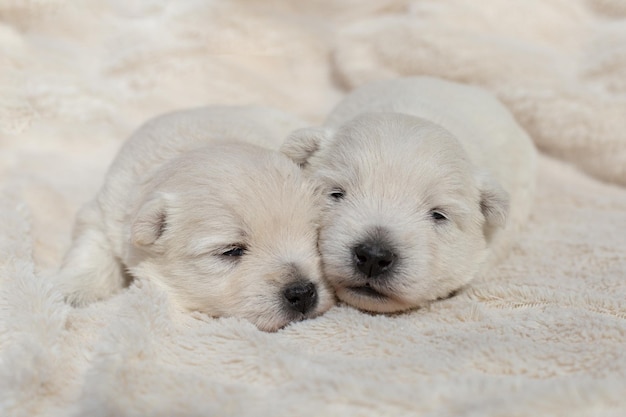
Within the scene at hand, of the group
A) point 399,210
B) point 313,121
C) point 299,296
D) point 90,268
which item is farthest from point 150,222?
point 313,121

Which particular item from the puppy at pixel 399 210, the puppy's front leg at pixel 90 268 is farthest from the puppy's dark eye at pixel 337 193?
the puppy's front leg at pixel 90 268

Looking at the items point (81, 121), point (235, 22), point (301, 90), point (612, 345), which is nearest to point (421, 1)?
point (301, 90)

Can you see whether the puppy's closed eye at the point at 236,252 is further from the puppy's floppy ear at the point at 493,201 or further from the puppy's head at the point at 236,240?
the puppy's floppy ear at the point at 493,201

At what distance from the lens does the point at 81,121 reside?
4496 millimetres

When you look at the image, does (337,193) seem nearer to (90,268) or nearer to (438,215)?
(438,215)

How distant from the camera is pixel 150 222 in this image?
260 cm

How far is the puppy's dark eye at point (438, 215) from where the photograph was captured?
105 inches

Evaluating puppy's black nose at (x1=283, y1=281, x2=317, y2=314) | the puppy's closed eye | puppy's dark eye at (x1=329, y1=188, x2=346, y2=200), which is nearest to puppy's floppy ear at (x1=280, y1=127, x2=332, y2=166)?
puppy's dark eye at (x1=329, y1=188, x2=346, y2=200)

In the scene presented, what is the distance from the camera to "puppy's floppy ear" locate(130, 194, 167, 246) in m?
2.59

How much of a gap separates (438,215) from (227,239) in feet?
3.12

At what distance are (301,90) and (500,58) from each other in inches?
66.3

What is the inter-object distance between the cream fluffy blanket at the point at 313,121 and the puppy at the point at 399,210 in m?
0.15

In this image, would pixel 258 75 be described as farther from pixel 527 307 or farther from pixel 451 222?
pixel 527 307

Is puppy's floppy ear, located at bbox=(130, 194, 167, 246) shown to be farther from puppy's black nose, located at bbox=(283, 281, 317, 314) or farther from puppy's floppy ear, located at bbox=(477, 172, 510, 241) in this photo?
puppy's floppy ear, located at bbox=(477, 172, 510, 241)
